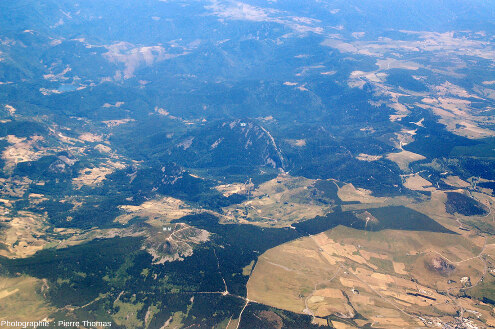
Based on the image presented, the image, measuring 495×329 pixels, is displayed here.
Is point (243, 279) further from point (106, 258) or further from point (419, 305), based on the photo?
point (419, 305)

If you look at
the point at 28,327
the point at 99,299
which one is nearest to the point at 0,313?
the point at 28,327

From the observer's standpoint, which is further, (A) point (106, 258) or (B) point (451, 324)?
(A) point (106, 258)

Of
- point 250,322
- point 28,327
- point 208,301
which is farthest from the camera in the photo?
point 208,301

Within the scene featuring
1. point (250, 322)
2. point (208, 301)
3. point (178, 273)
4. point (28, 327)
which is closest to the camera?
point (28, 327)

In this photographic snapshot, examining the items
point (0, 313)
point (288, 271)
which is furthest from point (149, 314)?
point (288, 271)

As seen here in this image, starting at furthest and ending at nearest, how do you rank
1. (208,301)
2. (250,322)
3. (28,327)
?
(208,301) → (250,322) → (28,327)

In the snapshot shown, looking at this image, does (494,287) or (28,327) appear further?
(494,287)

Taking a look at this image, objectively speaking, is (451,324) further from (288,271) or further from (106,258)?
(106,258)

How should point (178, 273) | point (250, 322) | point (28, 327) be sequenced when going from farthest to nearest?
1. point (178, 273)
2. point (250, 322)
3. point (28, 327)
